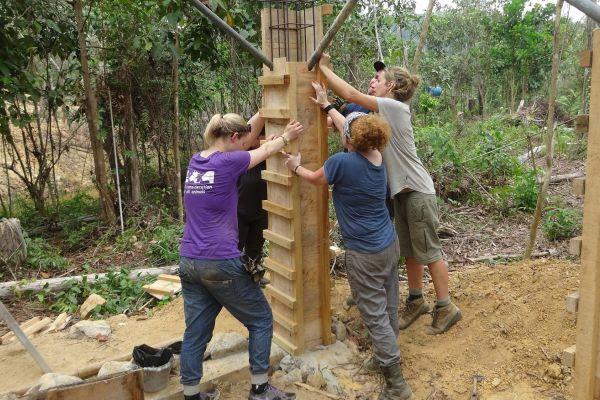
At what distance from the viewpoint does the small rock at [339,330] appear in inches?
168

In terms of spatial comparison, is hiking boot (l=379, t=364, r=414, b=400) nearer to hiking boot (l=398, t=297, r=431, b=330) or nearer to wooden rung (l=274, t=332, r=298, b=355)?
wooden rung (l=274, t=332, r=298, b=355)

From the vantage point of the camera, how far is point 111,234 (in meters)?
7.63

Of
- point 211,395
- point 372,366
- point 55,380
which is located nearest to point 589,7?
point 372,366

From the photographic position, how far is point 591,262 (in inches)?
101

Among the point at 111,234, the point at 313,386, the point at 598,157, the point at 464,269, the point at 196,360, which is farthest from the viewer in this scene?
the point at 111,234

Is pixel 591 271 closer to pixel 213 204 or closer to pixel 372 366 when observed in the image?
pixel 372 366

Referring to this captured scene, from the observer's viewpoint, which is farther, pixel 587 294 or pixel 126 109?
pixel 126 109

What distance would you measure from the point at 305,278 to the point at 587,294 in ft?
6.49

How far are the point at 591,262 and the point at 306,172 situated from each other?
1.79 metres

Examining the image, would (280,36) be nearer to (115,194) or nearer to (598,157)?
(598,157)

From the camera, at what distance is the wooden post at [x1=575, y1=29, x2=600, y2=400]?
243 centimetres

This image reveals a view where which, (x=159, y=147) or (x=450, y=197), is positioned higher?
(x=159, y=147)

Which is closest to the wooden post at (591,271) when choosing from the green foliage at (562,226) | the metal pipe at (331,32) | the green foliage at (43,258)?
the metal pipe at (331,32)

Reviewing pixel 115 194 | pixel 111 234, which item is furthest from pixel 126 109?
pixel 111 234
